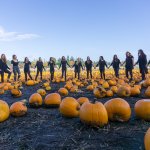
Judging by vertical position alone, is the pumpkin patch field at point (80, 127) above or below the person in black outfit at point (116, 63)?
below

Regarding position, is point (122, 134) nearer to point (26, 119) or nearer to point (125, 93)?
point (26, 119)

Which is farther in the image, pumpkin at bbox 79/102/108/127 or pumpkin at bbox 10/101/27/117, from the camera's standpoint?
pumpkin at bbox 10/101/27/117

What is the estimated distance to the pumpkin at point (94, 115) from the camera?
5.10 meters

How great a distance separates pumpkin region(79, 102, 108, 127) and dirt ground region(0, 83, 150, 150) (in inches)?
4.1

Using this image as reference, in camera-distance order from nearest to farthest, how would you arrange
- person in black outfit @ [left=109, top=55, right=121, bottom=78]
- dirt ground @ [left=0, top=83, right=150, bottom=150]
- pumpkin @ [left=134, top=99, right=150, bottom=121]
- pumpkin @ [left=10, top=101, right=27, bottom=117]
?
dirt ground @ [left=0, top=83, right=150, bottom=150]
pumpkin @ [left=134, top=99, right=150, bottom=121]
pumpkin @ [left=10, top=101, right=27, bottom=117]
person in black outfit @ [left=109, top=55, right=121, bottom=78]

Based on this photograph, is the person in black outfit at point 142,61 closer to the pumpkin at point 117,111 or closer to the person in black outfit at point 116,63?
the person in black outfit at point 116,63

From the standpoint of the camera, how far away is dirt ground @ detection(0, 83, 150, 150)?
427 centimetres

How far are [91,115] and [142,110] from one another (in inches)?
43.6

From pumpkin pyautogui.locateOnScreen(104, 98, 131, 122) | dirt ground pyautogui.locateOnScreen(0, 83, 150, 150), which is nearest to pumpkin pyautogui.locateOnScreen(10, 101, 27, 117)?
dirt ground pyautogui.locateOnScreen(0, 83, 150, 150)

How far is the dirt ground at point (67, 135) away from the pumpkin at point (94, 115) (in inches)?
4.1

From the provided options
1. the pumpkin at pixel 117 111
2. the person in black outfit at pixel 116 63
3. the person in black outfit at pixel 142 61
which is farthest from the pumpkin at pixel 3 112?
the person in black outfit at pixel 116 63

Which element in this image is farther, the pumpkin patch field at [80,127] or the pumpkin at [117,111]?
the pumpkin at [117,111]

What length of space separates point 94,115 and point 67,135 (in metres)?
0.61

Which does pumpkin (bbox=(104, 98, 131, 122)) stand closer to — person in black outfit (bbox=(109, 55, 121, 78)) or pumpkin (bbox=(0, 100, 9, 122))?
pumpkin (bbox=(0, 100, 9, 122))
